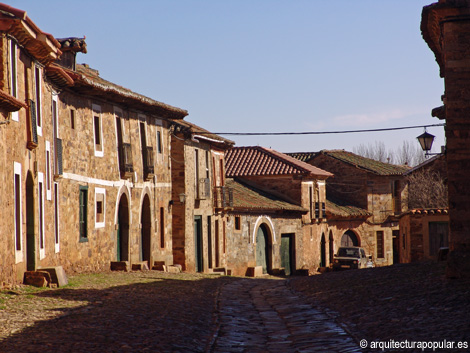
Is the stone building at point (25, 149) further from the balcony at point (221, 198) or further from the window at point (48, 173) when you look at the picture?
the balcony at point (221, 198)

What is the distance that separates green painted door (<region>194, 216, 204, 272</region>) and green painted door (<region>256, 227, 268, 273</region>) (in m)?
6.48

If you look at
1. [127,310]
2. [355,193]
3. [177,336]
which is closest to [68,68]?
[127,310]

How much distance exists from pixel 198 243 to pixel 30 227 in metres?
15.1

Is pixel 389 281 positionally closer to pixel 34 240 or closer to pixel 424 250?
pixel 34 240

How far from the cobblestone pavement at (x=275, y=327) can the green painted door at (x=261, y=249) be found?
69.2 feet

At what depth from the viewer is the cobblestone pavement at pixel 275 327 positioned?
9.86 metres

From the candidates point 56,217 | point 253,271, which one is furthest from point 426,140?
point 253,271

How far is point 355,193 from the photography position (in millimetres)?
52281

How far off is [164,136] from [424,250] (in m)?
10.5

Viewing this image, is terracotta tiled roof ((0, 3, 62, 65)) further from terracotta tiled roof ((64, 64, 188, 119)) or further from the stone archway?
the stone archway

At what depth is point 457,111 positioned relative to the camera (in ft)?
48.1

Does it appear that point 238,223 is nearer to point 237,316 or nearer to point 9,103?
point 9,103

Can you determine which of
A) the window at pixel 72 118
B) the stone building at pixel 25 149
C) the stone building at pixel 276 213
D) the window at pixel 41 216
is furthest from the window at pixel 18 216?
the stone building at pixel 276 213

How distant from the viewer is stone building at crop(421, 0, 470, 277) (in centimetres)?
1447
